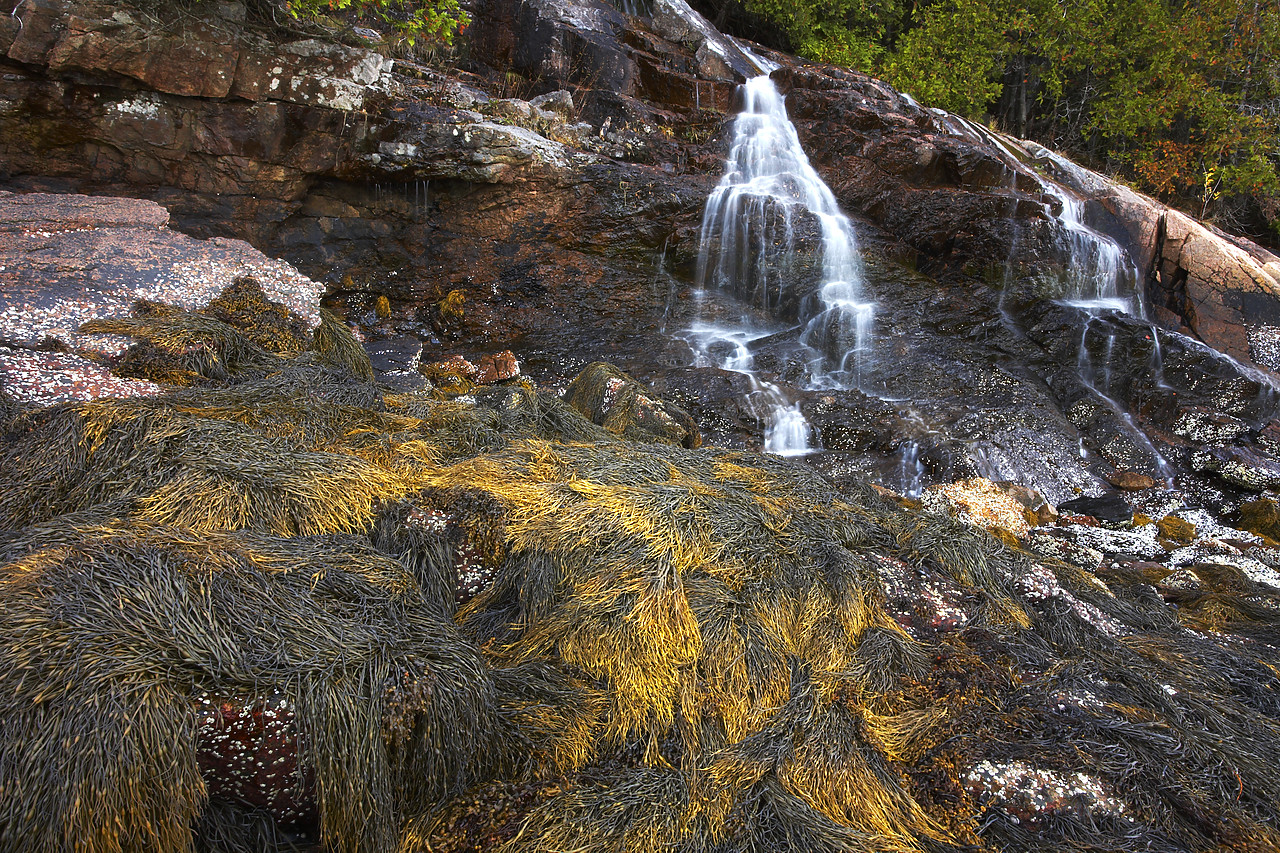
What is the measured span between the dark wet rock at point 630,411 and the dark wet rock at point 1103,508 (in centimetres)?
442

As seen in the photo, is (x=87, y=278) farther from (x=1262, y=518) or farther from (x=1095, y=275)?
(x=1095, y=275)

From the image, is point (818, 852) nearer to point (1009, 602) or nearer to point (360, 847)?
point (360, 847)

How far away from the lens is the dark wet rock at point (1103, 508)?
6566 mm

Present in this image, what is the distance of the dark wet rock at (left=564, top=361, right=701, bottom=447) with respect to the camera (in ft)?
16.5

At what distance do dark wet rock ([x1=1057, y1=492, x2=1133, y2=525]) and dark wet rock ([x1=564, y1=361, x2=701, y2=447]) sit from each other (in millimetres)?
4419

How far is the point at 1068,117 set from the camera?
47.3ft

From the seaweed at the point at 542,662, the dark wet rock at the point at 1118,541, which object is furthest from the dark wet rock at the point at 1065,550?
the seaweed at the point at 542,662

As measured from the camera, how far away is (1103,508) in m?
6.78

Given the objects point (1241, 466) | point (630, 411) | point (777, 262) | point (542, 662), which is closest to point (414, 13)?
point (630, 411)

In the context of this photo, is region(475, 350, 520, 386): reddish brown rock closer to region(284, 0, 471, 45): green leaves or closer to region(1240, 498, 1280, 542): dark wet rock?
region(284, 0, 471, 45): green leaves

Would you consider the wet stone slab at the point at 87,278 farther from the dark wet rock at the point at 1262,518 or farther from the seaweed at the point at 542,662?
the dark wet rock at the point at 1262,518

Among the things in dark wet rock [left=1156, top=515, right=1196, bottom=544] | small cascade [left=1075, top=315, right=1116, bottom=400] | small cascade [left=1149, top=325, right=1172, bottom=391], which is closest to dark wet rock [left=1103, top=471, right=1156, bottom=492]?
dark wet rock [left=1156, top=515, right=1196, bottom=544]

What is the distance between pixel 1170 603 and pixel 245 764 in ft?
18.1

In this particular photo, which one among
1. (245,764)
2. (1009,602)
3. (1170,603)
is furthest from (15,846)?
(1170,603)
